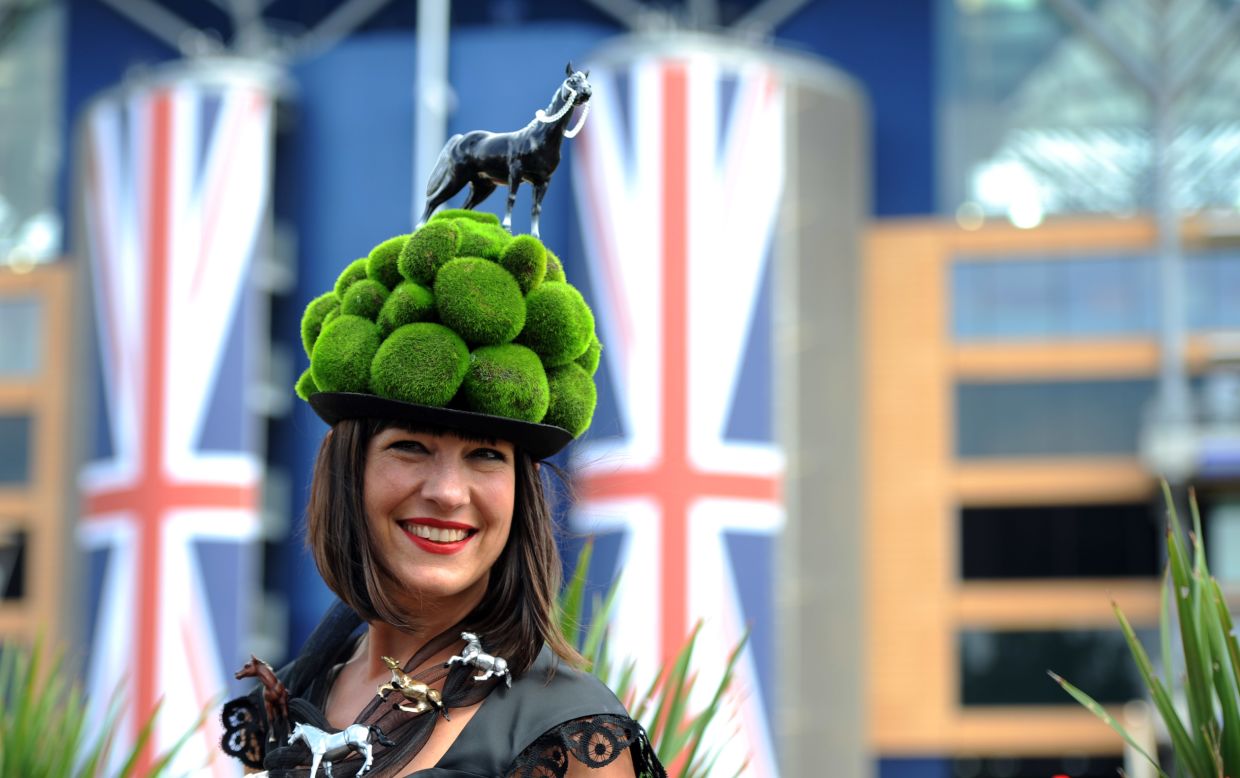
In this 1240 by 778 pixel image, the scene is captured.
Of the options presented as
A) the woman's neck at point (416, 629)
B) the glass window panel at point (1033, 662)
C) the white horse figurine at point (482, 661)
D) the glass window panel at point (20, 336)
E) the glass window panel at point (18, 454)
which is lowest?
the glass window panel at point (1033, 662)

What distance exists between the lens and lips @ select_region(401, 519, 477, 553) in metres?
2.76

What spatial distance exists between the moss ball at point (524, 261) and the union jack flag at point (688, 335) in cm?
2134

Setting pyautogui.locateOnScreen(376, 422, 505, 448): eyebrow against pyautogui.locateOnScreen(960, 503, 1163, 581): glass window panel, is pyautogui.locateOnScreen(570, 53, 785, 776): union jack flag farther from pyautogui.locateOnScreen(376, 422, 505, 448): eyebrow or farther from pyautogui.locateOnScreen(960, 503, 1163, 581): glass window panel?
pyautogui.locateOnScreen(376, 422, 505, 448): eyebrow

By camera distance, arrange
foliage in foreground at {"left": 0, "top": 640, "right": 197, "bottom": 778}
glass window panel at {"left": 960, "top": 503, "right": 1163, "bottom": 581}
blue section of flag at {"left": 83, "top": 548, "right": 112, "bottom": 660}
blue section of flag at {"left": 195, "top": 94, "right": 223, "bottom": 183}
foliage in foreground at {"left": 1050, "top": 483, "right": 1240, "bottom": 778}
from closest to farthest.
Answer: foliage in foreground at {"left": 1050, "top": 483, "right": 1240, "bottom": 778}, foliage in foreground at {"left": 0, "top": 640, "right": 197, "bottom": 778}, blue section of flag at {"left": 195, "top": 94, "right": 223, "bottom": 183}, blue section of flag at {"left": 83, "top": 548, "right": 112, "bottom": 660}, glass window panel at {"left": 960, "top": 503, "right": 1163, "bottom": 581}

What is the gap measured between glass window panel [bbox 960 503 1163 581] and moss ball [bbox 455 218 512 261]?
28.8m

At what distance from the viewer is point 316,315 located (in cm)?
303

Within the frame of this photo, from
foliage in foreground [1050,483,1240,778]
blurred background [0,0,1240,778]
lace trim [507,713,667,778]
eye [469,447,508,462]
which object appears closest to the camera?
lace trim [507,713,667,778]

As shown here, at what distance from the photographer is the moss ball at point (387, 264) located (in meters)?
2.92

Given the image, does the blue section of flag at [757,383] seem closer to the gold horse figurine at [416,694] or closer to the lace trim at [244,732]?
the lace trim at [244,732]

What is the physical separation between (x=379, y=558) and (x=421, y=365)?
0.28m

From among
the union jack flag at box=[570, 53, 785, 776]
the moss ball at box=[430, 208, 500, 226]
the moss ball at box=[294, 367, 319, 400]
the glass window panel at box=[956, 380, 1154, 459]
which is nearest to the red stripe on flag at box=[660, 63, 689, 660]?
the union jack flag at box=[570, 53, 785, 776]

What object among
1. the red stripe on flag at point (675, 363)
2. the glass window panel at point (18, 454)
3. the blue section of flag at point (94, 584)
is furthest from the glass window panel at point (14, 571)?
the red stripe on flag at point (675, 363)

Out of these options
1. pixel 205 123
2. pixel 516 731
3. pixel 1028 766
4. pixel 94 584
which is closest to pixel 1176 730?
pixel 516 731

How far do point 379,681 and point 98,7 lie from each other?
31932 millimetres
